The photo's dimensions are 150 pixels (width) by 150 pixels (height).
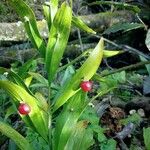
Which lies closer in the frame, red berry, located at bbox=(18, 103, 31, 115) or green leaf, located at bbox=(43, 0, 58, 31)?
red berry, located at bbox=(18, 103, 31, 115)

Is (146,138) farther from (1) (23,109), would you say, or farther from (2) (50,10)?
(2) (50,10)

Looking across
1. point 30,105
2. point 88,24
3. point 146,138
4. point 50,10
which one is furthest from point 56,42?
point 88,24

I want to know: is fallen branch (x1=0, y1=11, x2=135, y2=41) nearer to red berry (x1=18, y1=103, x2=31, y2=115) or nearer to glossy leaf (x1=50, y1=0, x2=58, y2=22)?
glossy leaf (x1=50, y1=0, x2=58, y2=22)

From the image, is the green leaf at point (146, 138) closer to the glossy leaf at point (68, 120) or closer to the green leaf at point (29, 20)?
the glossy leaf at point (68, 120)

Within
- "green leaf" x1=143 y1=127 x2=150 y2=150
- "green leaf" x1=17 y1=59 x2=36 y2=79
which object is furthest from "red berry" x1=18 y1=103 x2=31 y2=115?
"green leaf" x1=143 y1=127 x2=150 y2=150

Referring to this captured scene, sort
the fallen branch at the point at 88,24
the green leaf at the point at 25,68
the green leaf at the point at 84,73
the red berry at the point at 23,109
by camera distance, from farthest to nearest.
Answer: the fallen branch at the point at 88,24 < the green leaf at the point at 25,68 < the green leaf at the point at 84,73 < the red berry at the point at 23,109

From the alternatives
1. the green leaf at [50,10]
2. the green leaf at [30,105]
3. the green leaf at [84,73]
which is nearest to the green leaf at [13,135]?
the green leaf at [30,105]
